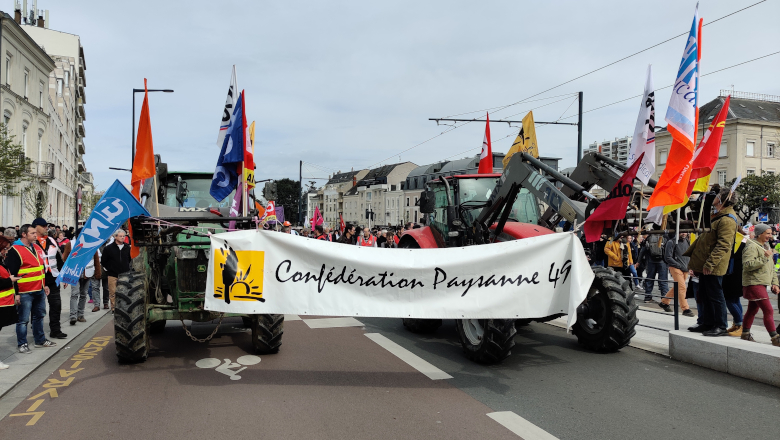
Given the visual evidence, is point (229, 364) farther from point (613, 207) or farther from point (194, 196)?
point (613, 207)

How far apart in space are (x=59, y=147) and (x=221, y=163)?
5443 centimetres

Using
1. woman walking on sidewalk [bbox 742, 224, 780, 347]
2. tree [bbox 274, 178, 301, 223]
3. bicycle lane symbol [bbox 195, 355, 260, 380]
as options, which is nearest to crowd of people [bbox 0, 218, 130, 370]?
bicycle lane symbol [bbox 195, 355, 260, 380]

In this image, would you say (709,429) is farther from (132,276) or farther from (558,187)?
(132,276)

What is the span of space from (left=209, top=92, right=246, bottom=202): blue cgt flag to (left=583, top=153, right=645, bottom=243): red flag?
4651mm

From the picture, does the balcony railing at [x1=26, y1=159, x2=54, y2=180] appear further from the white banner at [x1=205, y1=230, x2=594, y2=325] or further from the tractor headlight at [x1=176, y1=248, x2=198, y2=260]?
the white banner at [x1=205, y1=230, x2=594, y2=325]

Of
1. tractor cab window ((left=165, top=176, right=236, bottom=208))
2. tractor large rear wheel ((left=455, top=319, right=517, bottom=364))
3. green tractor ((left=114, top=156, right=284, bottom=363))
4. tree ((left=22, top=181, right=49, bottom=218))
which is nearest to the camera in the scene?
tractor large rear wheel ((left=455, top=319, right=517, bottom=364))

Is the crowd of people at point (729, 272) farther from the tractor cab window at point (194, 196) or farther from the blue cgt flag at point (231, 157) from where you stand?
the tractor cab window at point (194, 196)

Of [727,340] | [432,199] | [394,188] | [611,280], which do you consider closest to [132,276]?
[432,199]

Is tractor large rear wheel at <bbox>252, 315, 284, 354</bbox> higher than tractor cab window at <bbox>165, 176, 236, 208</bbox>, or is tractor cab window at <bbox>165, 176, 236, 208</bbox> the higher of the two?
tractor cab window at <bbox>165, 176, 236, 208</bbox>

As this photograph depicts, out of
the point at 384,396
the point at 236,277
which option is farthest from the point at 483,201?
the point at 236,277

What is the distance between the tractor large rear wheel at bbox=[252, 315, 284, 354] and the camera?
24.7ft

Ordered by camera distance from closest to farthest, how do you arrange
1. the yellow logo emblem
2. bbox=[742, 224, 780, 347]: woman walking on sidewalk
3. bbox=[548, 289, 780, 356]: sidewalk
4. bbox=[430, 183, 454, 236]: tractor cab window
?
the yellow logo emblem, bbox=[742, 224, 780, 347]: woman walking on sidewalk, bbox=[548, 289, 780, 356]: sidewalk, bbox=[430, 183, 454, 236]: tractor cab window

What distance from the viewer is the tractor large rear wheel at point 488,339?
663 centimetres

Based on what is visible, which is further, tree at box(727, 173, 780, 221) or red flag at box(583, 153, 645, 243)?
tree at box(727, 173, 780, 221)
